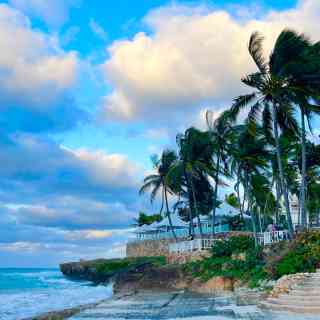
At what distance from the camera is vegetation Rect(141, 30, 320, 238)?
2392 centimetres

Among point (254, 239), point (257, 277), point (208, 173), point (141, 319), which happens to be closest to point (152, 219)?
point (208, 173)

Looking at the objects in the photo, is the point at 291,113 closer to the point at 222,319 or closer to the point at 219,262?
the point at 219,262

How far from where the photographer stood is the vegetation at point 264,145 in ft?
78.5

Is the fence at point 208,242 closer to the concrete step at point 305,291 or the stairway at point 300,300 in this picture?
the stairway at point 300,300

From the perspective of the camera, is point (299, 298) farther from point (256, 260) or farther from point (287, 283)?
point (256, 260)

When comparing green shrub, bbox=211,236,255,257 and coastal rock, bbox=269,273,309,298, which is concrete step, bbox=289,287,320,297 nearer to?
coastal rock, bbox=269,273,309,298

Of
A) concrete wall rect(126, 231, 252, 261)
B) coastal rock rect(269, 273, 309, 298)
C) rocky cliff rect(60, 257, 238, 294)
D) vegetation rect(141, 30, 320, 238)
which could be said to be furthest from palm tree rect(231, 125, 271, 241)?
coastal rock rect(269, 273, 309, 298)

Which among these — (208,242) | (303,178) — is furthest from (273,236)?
(208,242)

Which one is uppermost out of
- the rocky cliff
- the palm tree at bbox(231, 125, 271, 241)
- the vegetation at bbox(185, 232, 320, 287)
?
the palm tree at bbox(231, 125, 271, 241)

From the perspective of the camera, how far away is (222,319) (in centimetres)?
1319

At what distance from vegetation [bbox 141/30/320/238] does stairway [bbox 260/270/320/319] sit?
25.2 feet

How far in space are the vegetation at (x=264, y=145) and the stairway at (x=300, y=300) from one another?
769 centimetres

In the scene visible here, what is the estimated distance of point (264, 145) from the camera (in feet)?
104

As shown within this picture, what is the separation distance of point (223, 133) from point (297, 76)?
36.8 feet
